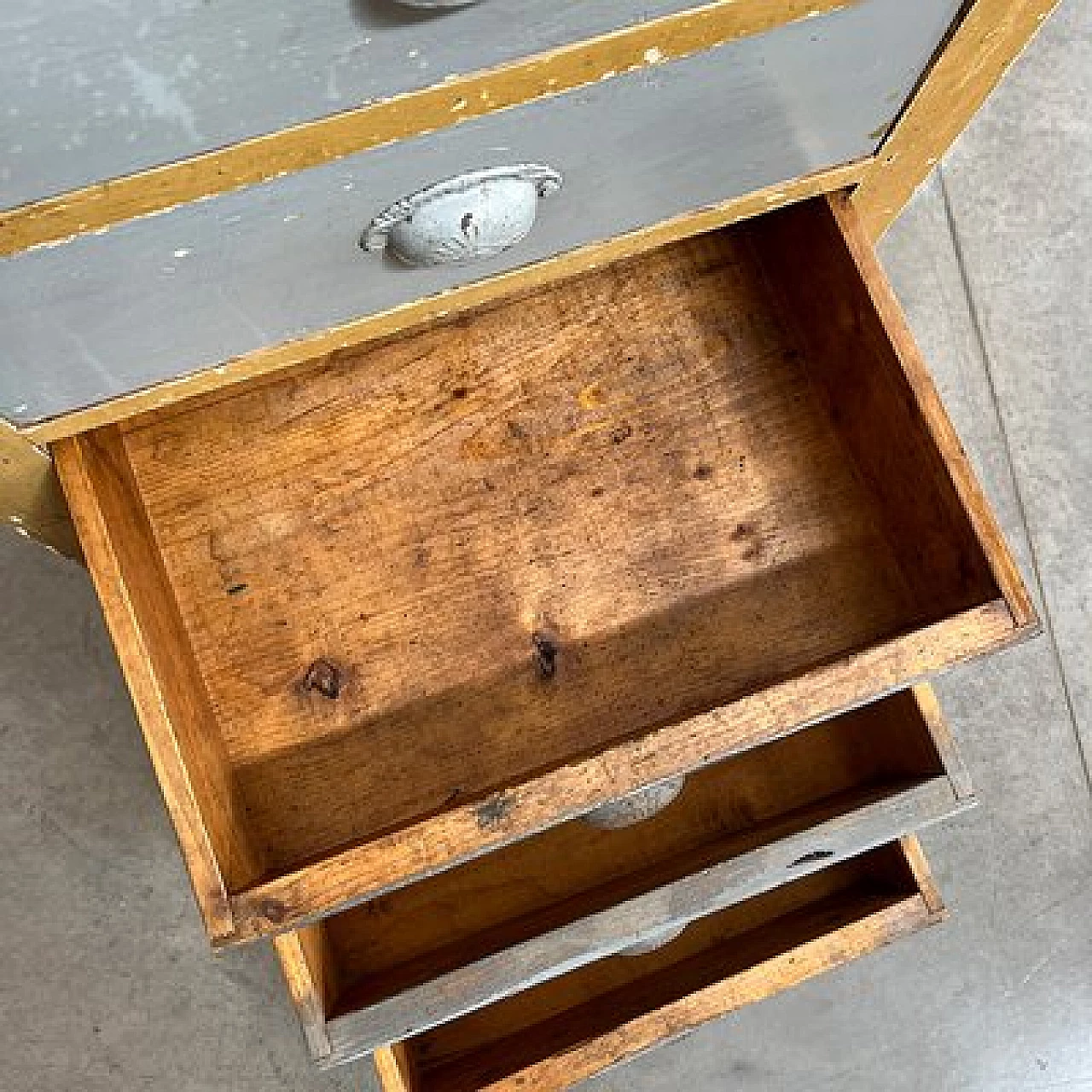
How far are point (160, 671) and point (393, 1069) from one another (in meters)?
0.40

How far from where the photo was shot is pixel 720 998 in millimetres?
1068

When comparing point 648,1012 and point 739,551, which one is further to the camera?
point 648,1012

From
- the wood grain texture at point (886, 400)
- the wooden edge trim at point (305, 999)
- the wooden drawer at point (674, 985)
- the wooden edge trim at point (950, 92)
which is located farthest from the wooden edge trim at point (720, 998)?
the wooden edge trim at point (950, 92)

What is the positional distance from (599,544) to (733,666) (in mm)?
118

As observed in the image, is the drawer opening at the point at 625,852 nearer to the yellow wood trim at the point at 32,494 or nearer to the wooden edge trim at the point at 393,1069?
the wooden edge trim at the point at 393,1069

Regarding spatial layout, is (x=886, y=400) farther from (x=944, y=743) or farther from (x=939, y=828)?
(x=939, y=828)

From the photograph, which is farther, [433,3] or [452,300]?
[452,300]

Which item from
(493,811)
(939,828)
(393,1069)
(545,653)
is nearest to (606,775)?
(493,811)

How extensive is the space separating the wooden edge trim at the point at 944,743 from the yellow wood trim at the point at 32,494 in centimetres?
57

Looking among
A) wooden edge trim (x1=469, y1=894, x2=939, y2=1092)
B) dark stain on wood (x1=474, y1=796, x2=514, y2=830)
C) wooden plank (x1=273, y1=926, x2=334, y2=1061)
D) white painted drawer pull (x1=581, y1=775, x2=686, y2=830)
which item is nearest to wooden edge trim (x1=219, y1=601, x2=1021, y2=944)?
dark stain on wood (x1=474, y1=796, x2=514, y2=830)

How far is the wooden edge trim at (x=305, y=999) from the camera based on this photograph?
0.89 metres

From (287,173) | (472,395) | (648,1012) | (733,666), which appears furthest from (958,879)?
(287,173)

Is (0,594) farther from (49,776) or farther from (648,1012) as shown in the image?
(648,1012)

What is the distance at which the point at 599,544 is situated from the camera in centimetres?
94
